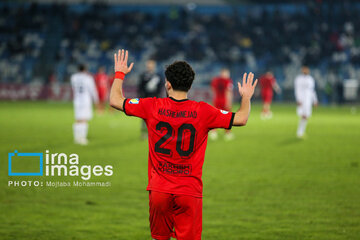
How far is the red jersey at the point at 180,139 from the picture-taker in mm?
3754

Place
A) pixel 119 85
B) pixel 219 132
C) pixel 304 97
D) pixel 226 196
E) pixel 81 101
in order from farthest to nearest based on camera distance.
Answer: pixel 219 132 → pixel 304 97 → pixel 81 101 → pixel 226 196 → pixel 119 85

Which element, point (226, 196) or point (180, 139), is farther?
point (226, 196)

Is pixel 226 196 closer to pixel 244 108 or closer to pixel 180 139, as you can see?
pixel 244 108

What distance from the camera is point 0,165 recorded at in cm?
1112

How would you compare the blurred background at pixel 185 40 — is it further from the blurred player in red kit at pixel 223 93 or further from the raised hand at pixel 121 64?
the raised hand at pixel 121 64

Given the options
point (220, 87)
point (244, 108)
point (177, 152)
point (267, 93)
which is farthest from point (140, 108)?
point (267, 93)

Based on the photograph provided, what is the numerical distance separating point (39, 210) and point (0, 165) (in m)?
4.25

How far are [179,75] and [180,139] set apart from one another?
467 mm

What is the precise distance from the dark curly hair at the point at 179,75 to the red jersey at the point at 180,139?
0.11m

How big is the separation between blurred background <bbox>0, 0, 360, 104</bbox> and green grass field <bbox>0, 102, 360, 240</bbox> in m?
26.6

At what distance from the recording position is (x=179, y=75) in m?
3.78

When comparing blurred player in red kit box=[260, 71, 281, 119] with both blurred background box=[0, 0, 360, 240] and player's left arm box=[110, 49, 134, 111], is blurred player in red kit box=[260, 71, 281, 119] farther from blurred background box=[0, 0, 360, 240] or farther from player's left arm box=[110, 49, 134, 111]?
player's left arm box=[110, 49, 134, 111]

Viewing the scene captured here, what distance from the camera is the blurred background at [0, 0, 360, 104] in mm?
41906

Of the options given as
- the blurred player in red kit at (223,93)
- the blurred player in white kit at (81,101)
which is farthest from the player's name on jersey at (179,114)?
the blurred player in red kit at (223,93)
